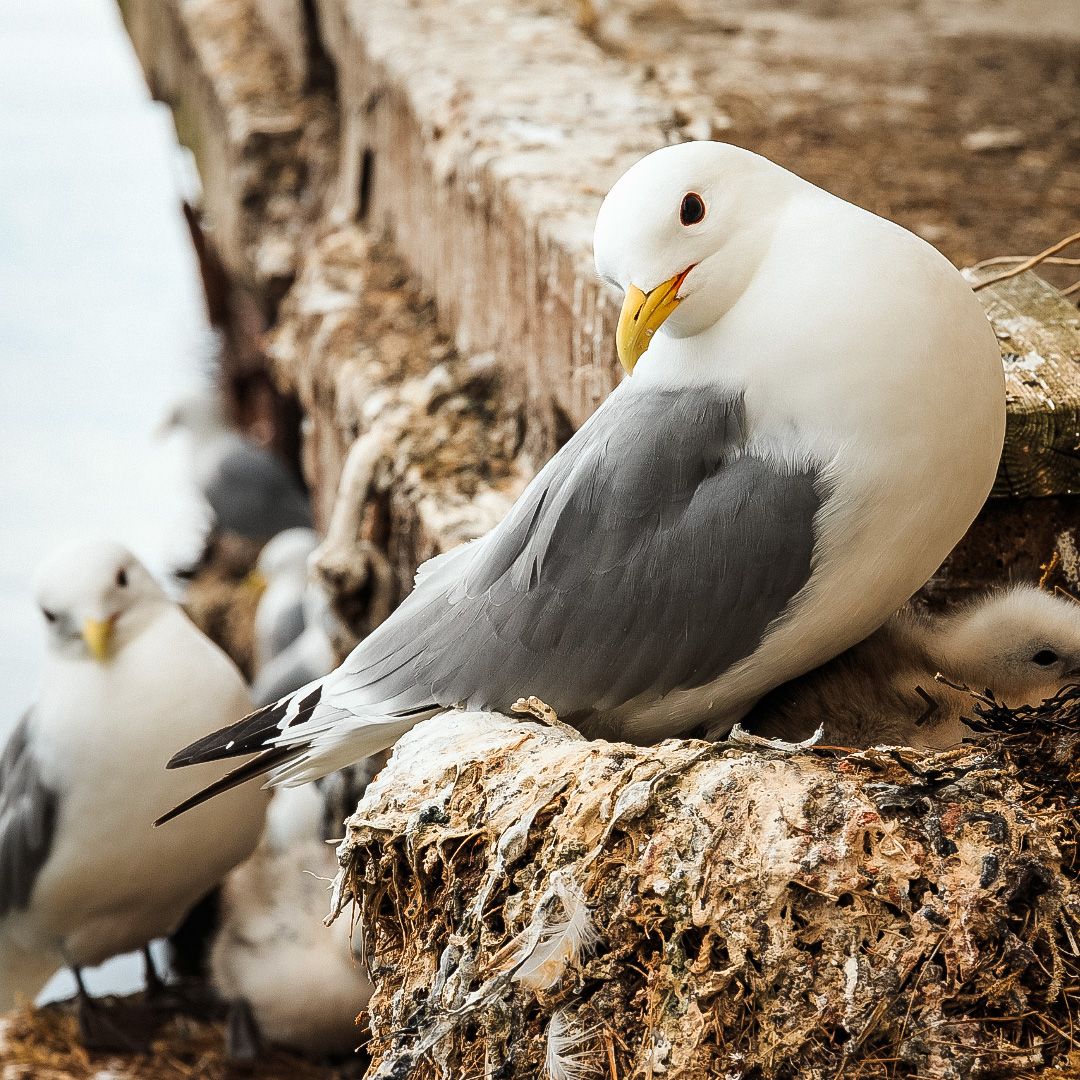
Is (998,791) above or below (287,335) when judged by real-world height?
above

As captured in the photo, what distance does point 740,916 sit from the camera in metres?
1.41

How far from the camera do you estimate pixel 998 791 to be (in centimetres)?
147

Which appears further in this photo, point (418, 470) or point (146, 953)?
point (146, 953)

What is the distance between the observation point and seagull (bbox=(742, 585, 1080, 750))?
189cm

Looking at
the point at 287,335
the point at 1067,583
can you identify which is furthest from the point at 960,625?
the point at 287,335

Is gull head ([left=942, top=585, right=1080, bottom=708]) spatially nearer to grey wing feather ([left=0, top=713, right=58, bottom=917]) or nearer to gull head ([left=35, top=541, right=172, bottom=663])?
gull head ([left=35, top=541, right=172, bottom=663])

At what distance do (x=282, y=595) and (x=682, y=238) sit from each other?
434cm

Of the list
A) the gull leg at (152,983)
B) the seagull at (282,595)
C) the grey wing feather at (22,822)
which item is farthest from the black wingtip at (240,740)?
the seagull at (282,595)

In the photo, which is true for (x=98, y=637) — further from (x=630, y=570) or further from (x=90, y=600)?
(x=630, y=570)

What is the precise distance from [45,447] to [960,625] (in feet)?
21.5

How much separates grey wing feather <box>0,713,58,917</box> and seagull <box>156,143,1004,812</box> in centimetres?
154

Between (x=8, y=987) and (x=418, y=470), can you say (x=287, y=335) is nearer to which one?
(x=418, y=470)

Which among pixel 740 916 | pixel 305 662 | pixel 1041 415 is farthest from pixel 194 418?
pixel 740 916

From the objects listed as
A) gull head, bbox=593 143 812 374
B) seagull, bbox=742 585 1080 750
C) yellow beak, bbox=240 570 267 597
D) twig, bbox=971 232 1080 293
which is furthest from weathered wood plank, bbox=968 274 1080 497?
yellow beak, bbox=240 570 267 597
